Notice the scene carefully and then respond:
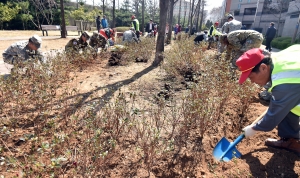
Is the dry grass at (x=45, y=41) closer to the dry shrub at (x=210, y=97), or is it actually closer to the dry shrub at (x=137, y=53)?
the dry shrub at (x=137, y=53)

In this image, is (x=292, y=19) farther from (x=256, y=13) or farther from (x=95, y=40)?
(x=95, y=40)

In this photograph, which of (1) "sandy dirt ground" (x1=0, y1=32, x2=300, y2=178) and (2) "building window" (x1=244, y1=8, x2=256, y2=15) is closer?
(1) "sandy dirt ground" (x1=0, y1=32, x2=300, y2=178)

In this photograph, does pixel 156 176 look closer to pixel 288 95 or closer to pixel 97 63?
pixel 288 95

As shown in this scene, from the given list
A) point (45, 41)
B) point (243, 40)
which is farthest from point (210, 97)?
point (45, 41)

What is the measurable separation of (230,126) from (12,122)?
2.66m

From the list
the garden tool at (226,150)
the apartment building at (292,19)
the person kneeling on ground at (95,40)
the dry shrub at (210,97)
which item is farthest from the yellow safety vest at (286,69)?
the apartment building at (292,19)

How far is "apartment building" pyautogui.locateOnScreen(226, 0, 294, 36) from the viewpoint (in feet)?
99.6

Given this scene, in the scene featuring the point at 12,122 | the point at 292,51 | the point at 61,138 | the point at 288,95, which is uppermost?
the point at 292,51

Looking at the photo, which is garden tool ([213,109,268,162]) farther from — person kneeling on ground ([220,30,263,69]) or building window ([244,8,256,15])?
building window ([244,8,256,15])

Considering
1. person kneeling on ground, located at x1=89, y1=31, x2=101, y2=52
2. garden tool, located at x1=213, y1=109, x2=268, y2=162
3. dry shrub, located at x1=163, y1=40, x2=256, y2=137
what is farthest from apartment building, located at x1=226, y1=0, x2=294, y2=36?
garden tool, located at x1=213, y1=109, x2=268, y2=162

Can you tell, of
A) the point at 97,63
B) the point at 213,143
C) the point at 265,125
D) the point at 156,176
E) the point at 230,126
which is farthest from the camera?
the point at 97,63

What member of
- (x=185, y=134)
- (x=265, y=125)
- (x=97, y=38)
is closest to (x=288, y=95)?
(x=265, y=125)

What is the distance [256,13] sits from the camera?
1248 inches

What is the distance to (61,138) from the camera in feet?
4.82
